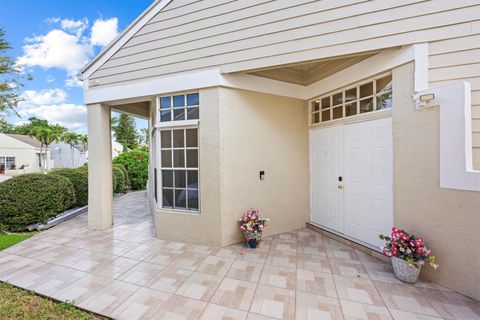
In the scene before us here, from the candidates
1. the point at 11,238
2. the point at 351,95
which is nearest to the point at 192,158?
the point at 351,95

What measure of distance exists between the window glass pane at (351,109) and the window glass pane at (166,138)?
3692mm

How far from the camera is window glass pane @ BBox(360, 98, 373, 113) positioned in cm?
367

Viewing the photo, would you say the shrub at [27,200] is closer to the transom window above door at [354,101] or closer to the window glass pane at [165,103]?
the window glass pane at [165,103]

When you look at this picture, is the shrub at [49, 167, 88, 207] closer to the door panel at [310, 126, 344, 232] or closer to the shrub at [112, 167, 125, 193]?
the shrub at [112, 167, 125, 193]

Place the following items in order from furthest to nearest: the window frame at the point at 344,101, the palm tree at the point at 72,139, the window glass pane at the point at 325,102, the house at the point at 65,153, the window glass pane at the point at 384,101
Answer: the house at the point at 65,153, the palm tree at the point at 72,139, the window glass pane at the point at 325,102, the window frame at the point at 344,101, the window glass pane at the point at 384,101

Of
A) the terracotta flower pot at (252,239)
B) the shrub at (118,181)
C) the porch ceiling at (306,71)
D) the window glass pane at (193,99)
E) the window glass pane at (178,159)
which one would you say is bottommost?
the terracotta flower pot at (252,239)

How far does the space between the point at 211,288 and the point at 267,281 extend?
2.53ft

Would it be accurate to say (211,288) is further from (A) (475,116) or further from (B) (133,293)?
(A) (475,116)

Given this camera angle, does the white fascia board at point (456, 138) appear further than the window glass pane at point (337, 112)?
No

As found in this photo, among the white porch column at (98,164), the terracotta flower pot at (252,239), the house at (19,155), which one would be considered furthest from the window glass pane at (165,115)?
the house at (19,155)

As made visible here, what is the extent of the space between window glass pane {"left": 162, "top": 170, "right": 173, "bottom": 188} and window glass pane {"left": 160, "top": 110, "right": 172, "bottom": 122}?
1131 mm

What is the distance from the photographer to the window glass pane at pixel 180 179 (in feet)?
14.1

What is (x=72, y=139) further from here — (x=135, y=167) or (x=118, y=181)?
→ (x=118, y=181)

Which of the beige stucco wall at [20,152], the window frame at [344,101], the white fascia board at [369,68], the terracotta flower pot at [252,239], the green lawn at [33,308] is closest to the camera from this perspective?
the green lawn at [33,308]
